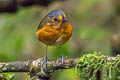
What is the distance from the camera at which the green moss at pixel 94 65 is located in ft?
7.68

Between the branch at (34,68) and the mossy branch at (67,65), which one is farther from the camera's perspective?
the branch at (34,68)

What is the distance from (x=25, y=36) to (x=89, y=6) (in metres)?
0.78

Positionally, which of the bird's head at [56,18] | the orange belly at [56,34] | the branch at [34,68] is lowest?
the branch at [34,68]

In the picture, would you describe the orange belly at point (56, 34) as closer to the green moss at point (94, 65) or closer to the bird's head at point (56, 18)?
the bird's head at point (56, 18)

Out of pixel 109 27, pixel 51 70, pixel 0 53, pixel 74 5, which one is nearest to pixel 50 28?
pixel 51 70

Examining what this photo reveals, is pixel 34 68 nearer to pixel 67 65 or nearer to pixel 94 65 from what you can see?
pixel 67 65

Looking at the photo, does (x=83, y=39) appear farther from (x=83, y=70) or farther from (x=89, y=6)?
(x=83, y=70)

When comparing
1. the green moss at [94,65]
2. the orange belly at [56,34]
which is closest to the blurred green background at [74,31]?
the orange belly at [56,34]

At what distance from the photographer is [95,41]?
4.29 metres

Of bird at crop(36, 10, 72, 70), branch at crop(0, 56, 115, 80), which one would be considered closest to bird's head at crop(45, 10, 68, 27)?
bird at crop(36, 10, 72, 70)

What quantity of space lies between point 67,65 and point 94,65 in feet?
0.47

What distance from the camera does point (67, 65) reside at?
243cm

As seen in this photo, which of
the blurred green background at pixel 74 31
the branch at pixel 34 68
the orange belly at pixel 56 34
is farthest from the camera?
the blurred green background at pixel 74 31

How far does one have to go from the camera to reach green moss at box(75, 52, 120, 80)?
2.34 metres
